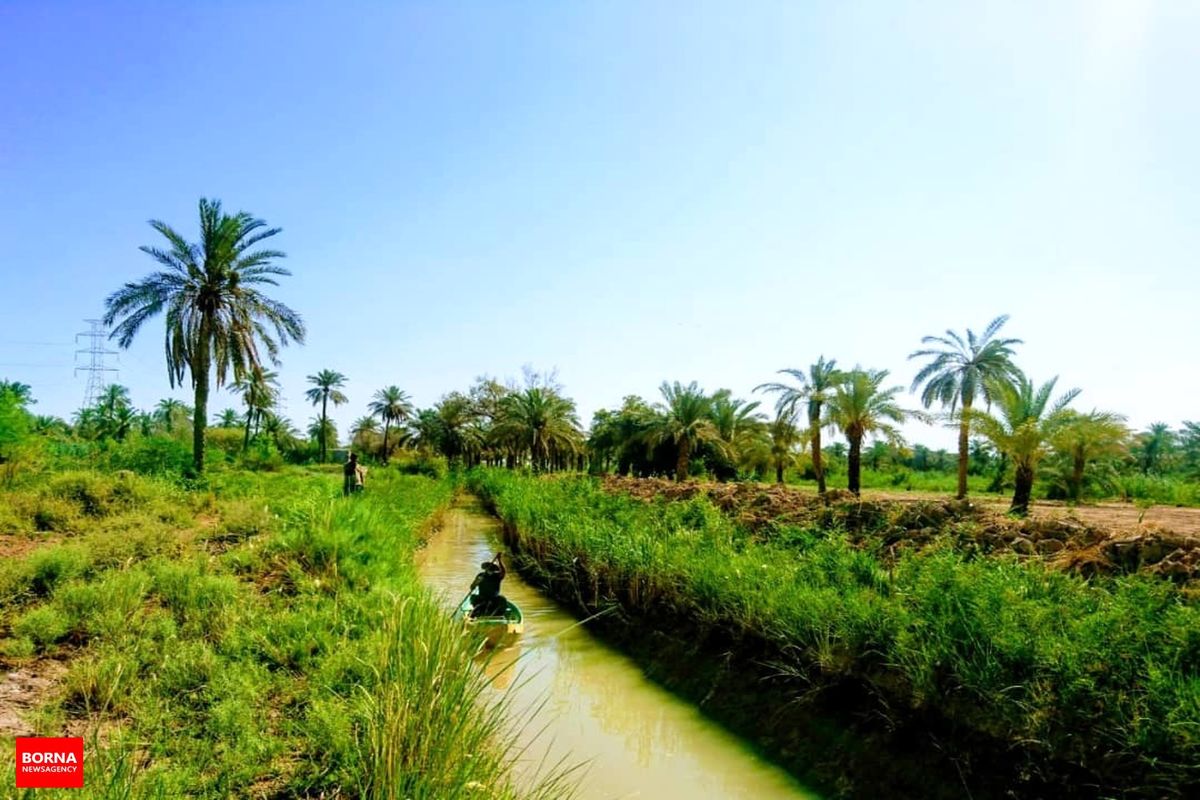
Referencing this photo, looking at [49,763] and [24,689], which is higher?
[49,763]

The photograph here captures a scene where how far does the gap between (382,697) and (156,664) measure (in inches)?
110

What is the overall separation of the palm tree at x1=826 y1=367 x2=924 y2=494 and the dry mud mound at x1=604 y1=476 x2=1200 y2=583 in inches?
420

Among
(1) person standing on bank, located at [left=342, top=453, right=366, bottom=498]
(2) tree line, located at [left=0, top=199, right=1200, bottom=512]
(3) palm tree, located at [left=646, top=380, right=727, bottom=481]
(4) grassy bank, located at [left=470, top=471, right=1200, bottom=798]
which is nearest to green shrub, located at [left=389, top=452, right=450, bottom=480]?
(2) tree line, located at [left=0, top=199, right=1200, bottom=512]

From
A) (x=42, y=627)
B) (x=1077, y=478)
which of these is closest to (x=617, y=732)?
(x=42, y=627)

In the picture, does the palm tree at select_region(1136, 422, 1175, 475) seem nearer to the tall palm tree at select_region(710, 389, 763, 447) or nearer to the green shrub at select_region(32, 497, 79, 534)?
the tall palm tree at select_region(710, 389, 763, 447)

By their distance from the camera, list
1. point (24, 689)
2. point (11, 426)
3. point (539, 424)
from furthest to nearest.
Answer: point (539, 424) < point (11, 426) < point (24, 689)

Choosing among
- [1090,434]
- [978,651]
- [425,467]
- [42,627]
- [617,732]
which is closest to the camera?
[978,651]

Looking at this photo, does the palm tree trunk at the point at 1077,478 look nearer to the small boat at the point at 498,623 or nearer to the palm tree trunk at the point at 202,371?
the small boat at the point at 498,623

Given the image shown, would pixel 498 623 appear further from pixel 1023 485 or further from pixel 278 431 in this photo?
pixel 278 431

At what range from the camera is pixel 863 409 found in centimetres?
2372

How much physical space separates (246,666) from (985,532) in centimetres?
942

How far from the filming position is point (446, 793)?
10.3 feet

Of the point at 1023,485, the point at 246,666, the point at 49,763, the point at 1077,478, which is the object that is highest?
the point at 1023,485

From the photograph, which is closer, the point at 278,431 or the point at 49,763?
the point at 49,763
